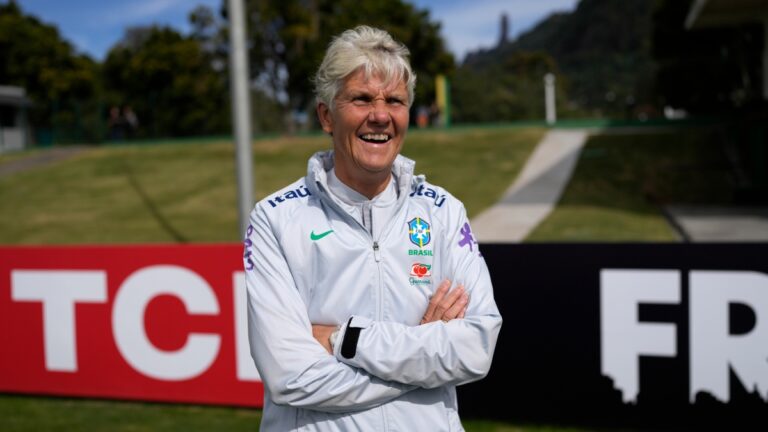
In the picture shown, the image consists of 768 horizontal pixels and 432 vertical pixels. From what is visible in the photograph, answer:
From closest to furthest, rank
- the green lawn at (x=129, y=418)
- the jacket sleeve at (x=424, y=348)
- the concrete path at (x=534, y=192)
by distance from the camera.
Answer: the jacket sleeve at (x=424, y=348)
the green lawn at (x=129, y=418)
the concrete path at (x=534, y=192)

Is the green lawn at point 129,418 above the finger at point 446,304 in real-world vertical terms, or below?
below

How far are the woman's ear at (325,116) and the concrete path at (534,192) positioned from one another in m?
10.4

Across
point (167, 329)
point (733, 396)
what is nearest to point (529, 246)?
point (733, 396)

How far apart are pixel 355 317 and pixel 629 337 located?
137 inches

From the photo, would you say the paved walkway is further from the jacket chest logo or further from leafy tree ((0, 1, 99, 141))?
the jacket chest logo

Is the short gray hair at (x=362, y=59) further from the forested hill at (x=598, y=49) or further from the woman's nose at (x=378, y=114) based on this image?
the forested hill at (x=598, y=49)

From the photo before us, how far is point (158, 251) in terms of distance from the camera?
5.98 meters

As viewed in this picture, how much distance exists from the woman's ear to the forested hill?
4083 cm

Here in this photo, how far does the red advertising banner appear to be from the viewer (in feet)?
19.1

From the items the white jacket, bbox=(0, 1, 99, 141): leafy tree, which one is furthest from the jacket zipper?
bbox=(0, 1, 99, 141): leafy tree

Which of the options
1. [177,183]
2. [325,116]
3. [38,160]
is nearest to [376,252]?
[325,116]

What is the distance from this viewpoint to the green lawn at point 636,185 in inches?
518

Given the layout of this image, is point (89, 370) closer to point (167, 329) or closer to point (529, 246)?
point (167, 329)

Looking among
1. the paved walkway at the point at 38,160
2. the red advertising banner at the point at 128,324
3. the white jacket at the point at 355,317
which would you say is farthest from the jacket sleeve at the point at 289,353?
the paved walkway at the point at 38,160
